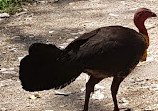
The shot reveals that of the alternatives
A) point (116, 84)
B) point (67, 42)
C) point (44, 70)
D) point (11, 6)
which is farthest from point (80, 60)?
point (11, 6)

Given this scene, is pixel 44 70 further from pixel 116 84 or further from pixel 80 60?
pixel 116 84

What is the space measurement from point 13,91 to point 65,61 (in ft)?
4.74

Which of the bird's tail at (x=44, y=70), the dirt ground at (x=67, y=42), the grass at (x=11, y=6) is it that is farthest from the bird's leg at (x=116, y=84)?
the grass at (x=11, y=6)

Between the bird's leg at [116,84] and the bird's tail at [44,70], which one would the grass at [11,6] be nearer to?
the bird's leg at [116,84]

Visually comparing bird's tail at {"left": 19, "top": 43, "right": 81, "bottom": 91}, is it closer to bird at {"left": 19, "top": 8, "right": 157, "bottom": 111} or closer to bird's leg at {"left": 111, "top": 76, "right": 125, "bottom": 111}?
bird at {"left": 19, "top": 8, "right": 157, "bottom": 111}

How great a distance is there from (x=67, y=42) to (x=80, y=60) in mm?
2934

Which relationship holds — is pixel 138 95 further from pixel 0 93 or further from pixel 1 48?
pixel 1 48

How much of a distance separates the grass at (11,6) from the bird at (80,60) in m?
5.05

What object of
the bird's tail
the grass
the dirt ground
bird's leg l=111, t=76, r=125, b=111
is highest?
the bird's tail

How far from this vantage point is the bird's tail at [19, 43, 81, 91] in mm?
3602

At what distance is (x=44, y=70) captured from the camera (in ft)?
12.0

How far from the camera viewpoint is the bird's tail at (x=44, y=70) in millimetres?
3602

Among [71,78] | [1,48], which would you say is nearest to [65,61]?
[71,78]

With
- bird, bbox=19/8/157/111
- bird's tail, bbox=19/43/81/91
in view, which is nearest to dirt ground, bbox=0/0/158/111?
bird, bbox=19/8/157/111
